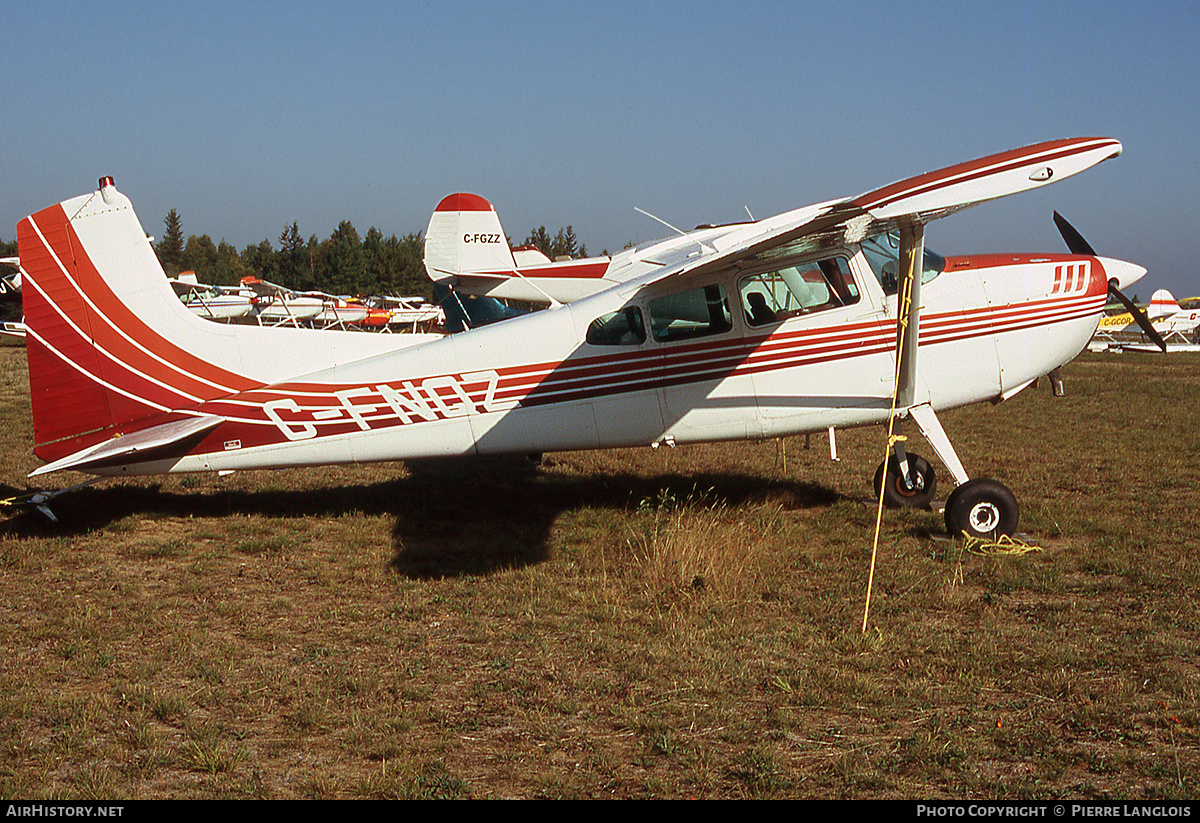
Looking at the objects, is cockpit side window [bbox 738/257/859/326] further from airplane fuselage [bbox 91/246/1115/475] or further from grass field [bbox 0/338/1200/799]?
grass field [bbox 0/338/1200/799]

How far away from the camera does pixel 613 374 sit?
26.0 feet

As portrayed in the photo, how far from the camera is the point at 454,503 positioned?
964 centimetres

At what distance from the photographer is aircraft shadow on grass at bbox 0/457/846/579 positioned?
25.7 ft

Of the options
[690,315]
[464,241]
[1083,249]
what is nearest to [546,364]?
[690,315]

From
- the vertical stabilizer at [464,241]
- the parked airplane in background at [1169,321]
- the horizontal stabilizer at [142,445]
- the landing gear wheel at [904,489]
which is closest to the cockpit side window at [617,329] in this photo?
the landing gear wheel at [904,489]

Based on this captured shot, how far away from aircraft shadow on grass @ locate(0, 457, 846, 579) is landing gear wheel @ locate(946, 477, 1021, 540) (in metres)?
1.83

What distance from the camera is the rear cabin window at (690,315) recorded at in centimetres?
785

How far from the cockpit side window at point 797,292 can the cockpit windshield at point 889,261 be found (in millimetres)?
249

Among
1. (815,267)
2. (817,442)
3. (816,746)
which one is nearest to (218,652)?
(816,746)

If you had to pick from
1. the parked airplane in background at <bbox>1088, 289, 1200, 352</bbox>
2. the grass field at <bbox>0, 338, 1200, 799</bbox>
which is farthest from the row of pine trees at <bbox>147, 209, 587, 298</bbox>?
the grass field at <bbox>0, 338, 1200, 799</bbox>

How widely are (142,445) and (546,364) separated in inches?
132

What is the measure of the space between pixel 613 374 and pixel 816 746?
4.28 metres
